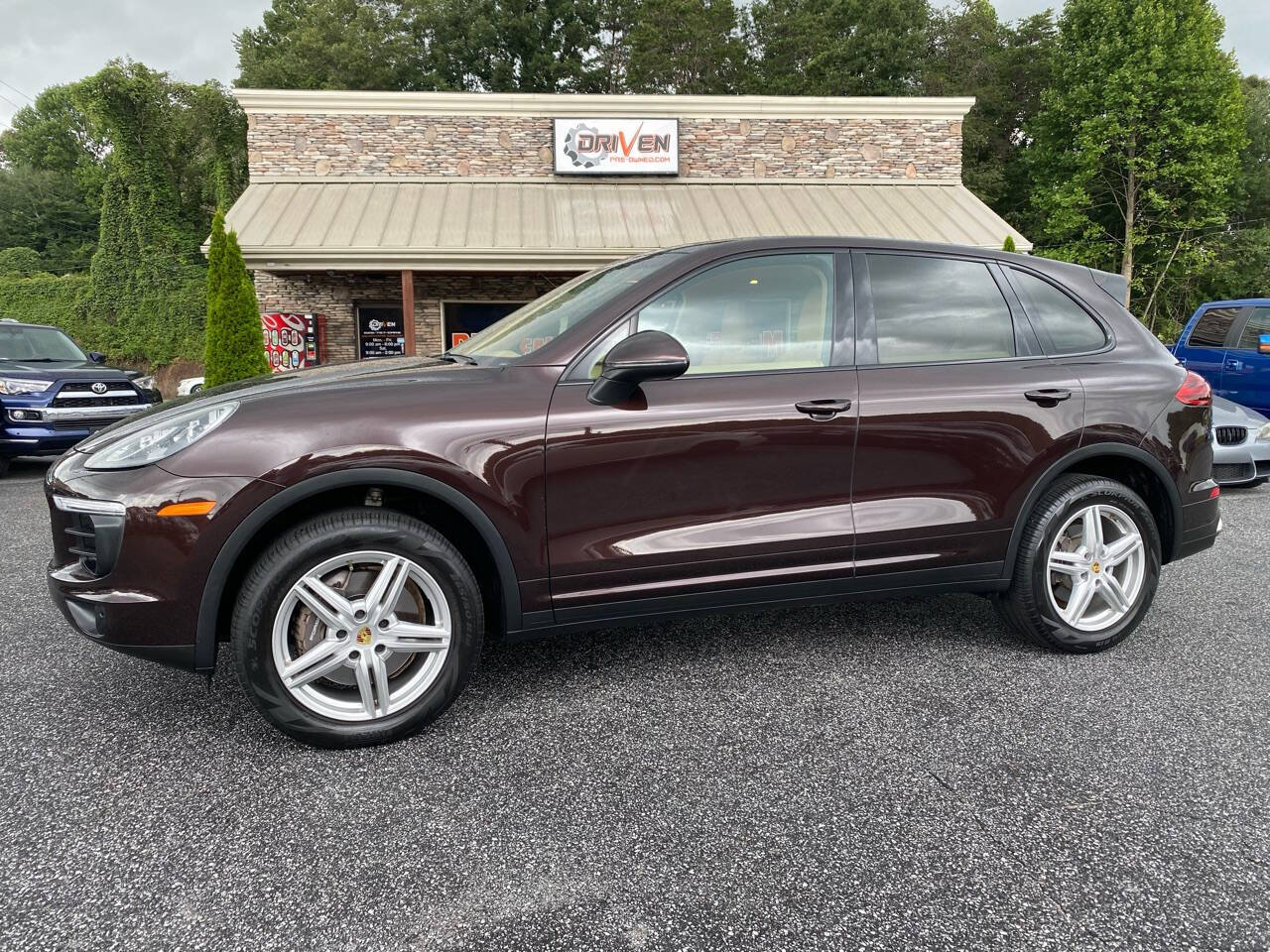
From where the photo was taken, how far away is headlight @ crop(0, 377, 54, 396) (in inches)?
327

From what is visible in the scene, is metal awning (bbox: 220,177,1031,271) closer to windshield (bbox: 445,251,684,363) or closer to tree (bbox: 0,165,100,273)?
windshield (bbox: 445,251,684,363)

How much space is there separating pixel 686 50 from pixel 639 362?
3474cm

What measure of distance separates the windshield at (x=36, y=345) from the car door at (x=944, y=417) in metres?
10.3

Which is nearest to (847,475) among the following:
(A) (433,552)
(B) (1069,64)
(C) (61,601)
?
(A) (433,552)

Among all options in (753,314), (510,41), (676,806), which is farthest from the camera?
(510,41)

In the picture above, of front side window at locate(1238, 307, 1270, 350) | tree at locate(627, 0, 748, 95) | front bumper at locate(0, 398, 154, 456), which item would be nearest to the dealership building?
front side window at locate(1238, 307, 1270, 350)

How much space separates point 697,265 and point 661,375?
1.77 ft

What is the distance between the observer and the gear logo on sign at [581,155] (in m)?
15.2

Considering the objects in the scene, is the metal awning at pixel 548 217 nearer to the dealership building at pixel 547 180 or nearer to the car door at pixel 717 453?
the dealership building at pixel 547 180

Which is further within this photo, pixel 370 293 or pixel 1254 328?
pixel 370 293

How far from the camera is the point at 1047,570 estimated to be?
3.24 metres

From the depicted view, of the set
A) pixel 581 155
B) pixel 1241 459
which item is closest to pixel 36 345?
pixel 581 155

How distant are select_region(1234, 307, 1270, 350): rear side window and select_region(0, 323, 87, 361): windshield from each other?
46.7 feet

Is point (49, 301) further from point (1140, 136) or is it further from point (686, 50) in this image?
point (1140, 136)
